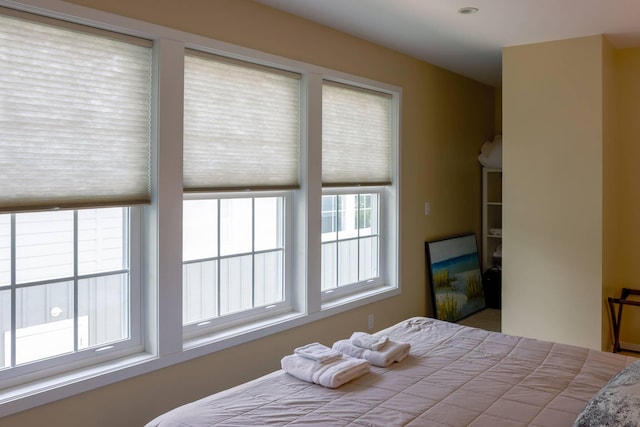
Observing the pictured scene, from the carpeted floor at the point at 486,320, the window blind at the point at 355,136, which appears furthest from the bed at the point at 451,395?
the carpeted floor at the point at 486,320

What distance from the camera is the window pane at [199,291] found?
3.01 m

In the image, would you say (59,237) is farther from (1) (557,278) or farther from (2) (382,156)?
(1) (557,278)

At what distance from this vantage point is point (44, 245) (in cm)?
242

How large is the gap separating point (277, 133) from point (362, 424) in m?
2.05

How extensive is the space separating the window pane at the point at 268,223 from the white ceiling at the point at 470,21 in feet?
3.94

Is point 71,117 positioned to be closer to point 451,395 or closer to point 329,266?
point 451,395

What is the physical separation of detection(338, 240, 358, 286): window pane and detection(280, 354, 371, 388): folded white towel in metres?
1.74

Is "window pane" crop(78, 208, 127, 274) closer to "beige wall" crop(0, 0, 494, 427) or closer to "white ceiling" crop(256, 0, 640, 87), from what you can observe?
"beige wall" crop(0, 0, 494, 427)

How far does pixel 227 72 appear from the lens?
10.2ft

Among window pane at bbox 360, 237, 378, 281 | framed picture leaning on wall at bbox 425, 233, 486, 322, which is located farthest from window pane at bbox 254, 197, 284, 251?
framed picture leaning on wall at bbox 425, 233, 486, 322

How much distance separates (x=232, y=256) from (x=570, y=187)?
2531mm

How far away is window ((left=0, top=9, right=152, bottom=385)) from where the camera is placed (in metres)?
2.25

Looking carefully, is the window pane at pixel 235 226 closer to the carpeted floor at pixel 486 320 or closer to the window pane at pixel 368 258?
the window pane at pixel 368 258

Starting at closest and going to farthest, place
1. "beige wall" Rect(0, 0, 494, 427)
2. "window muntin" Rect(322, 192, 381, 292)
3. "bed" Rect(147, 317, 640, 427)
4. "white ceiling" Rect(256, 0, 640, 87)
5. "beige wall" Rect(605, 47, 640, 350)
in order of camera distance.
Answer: "bed" Rect(147, 317, 640, 427), "beige wall" Rect(0, 0, 494, 427), "white ceiling" Rect(256, 0, 640, 87), "window muntin" Rect(322, 192, 381, 292), "beige wall" Rect(605, 47, 640, 350)
